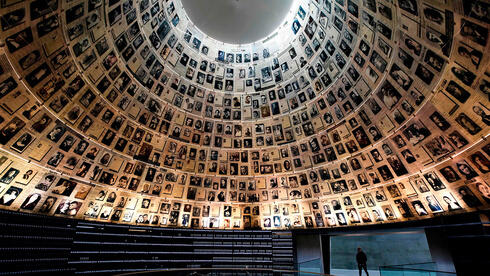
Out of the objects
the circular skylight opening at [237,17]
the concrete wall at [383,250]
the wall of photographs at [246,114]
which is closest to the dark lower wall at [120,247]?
the wall of photographs at [246,114]

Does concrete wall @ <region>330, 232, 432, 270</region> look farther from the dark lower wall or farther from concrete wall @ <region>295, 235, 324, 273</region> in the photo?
the dark lower wall

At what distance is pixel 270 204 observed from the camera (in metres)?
19.3

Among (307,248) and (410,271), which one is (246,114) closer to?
(307,248)

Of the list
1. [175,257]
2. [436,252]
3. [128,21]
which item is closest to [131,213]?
[175,257]

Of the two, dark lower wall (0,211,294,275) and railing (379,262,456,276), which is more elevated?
dark lower wall (0,211,294,275)

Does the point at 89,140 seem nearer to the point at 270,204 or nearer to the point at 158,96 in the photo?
the point at 158,96

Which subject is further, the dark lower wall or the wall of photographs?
the dark lower wall

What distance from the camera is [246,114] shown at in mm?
19172

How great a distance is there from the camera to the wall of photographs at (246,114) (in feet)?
33.4

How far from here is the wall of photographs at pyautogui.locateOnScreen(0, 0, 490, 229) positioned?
401 inches

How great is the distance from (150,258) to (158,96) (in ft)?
35.1

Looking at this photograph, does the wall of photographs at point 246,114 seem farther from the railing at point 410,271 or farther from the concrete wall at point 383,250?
the concrete wall at point 383,250

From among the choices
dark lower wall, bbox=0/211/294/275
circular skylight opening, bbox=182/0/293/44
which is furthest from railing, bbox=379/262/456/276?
circular skylight opening, bbox=182/0/293/44

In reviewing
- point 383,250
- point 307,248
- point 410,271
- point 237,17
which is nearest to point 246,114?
point 237,17
